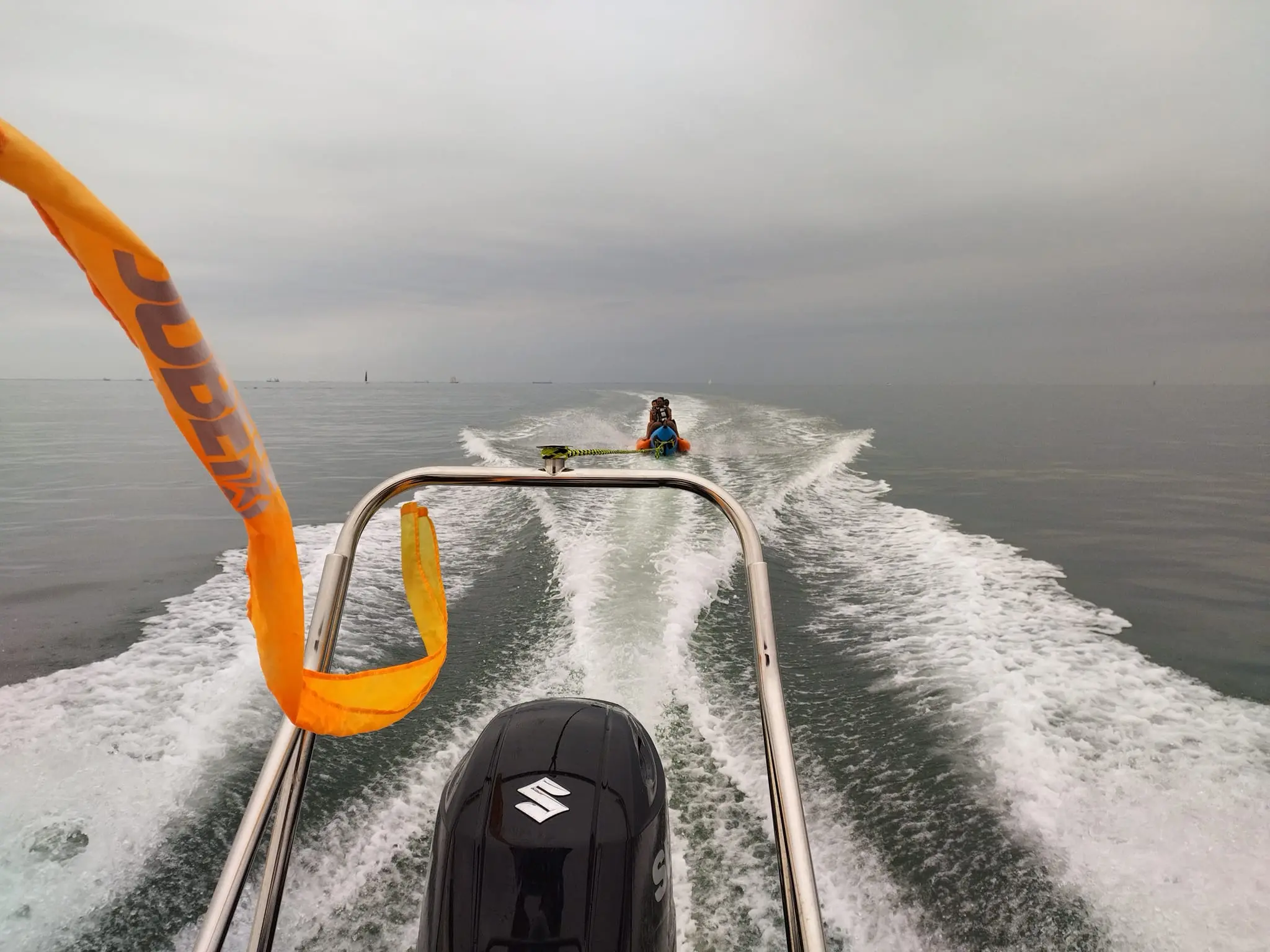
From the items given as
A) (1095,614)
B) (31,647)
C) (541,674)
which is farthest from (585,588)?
(1095,614)

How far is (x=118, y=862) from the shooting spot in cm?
213

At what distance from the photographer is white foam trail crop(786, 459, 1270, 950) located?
217 cm

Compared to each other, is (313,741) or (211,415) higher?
(211,415)

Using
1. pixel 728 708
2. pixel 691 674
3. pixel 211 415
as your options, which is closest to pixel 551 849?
pixel 211 415

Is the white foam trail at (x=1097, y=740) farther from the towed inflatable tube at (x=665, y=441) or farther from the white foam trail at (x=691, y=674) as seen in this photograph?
the towed inflatable tube at (x=665, y=441)

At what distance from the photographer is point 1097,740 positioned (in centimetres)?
304

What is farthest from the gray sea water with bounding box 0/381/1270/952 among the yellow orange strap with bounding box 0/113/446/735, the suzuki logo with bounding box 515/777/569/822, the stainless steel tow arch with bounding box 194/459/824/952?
the yellow orange strap with bounding box 0/113/446/735

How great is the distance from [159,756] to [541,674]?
164 cm

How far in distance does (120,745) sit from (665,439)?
960 centimetres

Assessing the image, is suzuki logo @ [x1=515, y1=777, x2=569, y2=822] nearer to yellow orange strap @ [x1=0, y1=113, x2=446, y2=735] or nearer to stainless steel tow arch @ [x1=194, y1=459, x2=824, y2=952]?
yellow orange strap @ [x1=0, y1=113, x2=446, y2=735]

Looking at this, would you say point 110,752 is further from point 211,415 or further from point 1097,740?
point 1097,740

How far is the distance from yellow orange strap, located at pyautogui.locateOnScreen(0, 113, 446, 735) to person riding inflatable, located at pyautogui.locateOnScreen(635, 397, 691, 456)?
1039 cm

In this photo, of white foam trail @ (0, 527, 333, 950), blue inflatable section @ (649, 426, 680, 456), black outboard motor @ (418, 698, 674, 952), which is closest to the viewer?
black outboard motor @ (418, 698, 674, 952)

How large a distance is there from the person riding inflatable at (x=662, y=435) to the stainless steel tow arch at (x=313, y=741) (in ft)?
32.0
